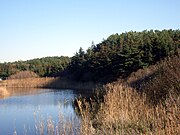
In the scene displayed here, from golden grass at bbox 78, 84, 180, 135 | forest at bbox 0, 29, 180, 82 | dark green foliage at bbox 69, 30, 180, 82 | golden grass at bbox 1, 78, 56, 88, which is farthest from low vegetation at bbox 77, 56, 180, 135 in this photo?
golden grass at bbox 1, 78, 56, 88

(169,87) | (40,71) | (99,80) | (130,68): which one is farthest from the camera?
(40,71)

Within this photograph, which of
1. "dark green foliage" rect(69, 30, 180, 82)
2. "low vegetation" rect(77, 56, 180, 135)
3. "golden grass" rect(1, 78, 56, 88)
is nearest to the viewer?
"low vegetation" rect(77, 56, 180, 135)

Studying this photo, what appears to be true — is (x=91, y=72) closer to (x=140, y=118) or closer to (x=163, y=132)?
(x=140, y=118)

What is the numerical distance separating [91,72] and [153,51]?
13.7 m

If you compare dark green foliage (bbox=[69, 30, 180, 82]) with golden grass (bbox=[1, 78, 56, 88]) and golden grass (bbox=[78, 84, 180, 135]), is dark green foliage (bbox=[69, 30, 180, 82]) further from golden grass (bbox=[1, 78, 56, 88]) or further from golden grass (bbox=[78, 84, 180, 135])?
golden grass (bbox=[78, 84, 180, 135])

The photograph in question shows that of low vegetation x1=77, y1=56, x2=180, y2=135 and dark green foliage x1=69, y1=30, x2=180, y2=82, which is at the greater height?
dark green foliage x1=69, y1=30, x2=180, y2=82

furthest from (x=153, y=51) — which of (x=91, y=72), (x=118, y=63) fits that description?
(x=91, y=72)

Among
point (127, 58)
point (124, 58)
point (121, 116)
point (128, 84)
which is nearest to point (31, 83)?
point (124, 58)

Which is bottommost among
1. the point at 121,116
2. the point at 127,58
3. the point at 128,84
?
the point at 121,116

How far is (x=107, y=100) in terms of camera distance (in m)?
11.9

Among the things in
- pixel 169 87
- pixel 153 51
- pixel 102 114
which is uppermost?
pixel 153 51

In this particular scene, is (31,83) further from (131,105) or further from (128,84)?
(131,105)

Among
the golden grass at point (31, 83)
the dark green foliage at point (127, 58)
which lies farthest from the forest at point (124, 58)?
the golden grass at point (31, 83)

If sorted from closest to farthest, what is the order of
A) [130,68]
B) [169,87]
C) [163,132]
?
[163,132] < [169,87] < [130,68]
